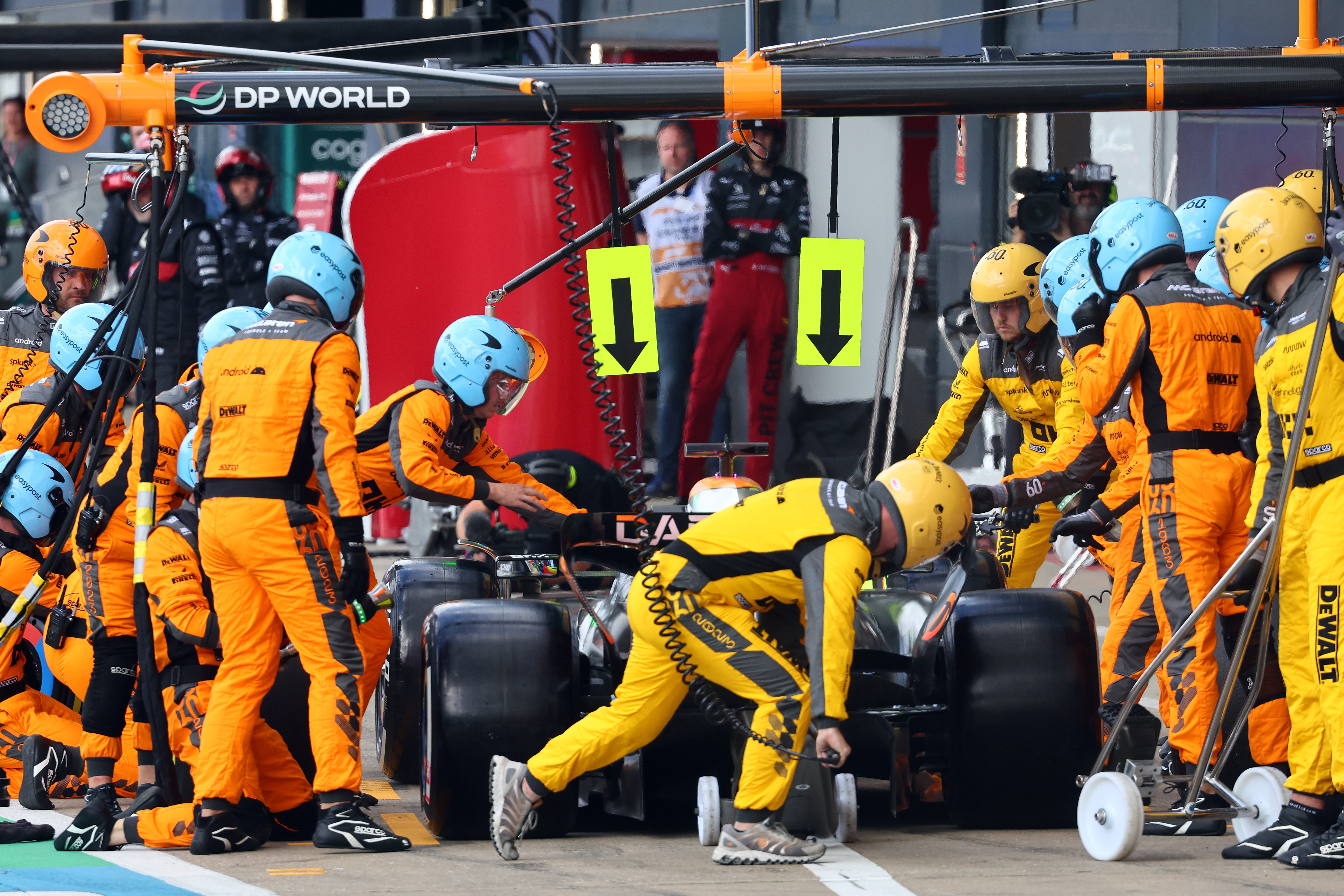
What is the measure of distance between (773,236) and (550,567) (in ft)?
15.4

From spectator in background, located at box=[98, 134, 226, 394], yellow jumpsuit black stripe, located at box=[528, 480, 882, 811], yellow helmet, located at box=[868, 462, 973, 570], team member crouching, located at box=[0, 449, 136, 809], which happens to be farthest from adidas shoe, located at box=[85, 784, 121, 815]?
spectator in background, located at box=[98, 134, 226, 394]

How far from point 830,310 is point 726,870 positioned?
2921mm

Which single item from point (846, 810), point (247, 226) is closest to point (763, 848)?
point (846, 810)

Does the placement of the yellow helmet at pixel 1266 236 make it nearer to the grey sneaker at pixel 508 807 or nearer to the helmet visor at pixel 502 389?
the grey sneaker at pixel 508 807

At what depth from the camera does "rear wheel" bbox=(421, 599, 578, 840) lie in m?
5.95

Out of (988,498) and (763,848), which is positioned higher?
(988,498)

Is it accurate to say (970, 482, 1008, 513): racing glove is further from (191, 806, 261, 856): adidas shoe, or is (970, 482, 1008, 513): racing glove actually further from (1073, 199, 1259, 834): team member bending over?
(191, 806, 261, 856): adidas shoe

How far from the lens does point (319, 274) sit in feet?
21.3

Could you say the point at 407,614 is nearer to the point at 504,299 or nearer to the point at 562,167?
the point at 562,167

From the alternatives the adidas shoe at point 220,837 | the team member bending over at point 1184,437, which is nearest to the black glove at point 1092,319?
the team member bending over at point 1184,437

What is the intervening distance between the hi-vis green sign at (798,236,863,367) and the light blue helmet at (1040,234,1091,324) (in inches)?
34.7

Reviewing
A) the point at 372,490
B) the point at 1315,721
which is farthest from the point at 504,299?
the point at 1315,721

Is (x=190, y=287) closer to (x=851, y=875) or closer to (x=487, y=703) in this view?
(x=487, y=703)

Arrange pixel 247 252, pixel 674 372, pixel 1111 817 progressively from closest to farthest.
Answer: pixel 1111 817 < pixel 674 372 < pixel 247 252
